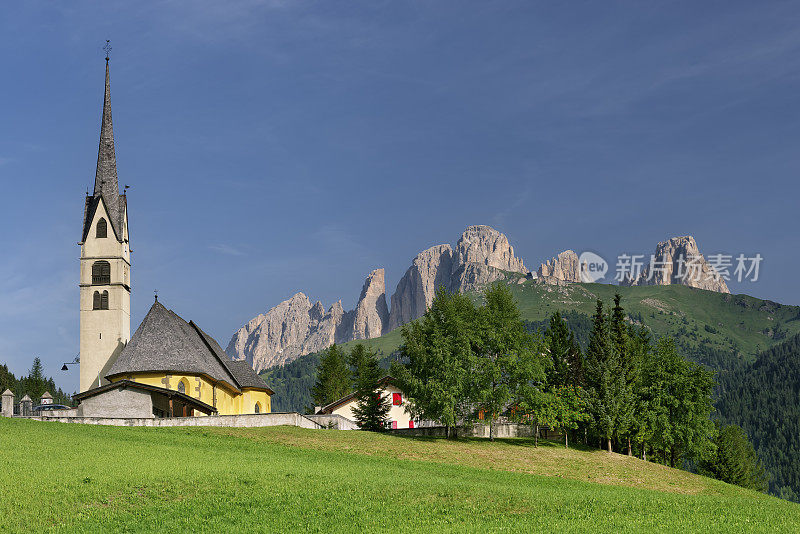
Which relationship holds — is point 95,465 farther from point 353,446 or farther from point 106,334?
point 106,334

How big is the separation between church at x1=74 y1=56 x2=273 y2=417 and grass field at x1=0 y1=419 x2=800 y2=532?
12684 mm

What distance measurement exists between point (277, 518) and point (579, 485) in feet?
66.1

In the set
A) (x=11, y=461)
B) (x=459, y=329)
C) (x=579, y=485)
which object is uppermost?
(x=459, y=329)

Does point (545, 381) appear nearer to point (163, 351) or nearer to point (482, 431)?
point (482, 431)

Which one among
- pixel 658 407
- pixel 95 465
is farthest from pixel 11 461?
pixel 658 407

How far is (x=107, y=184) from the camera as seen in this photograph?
79750mm

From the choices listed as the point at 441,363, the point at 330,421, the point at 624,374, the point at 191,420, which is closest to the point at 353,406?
the point at 330,421

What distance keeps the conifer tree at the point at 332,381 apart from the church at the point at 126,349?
8738mm

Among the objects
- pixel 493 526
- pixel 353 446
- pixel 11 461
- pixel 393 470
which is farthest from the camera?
pixel 353 446

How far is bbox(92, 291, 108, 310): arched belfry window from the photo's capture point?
7594cm

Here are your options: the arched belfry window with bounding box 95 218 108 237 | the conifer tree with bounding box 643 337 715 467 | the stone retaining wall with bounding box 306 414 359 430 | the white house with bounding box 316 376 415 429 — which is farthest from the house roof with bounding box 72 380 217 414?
the conifer tree with bounding box 643 337 715 467

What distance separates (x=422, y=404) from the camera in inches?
2319

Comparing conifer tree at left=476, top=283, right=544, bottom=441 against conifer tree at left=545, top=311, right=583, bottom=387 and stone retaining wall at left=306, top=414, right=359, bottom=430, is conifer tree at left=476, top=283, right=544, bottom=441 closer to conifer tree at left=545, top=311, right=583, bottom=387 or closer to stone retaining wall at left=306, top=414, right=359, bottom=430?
conifer tree at left=545, top=311, right=583, bottom=387

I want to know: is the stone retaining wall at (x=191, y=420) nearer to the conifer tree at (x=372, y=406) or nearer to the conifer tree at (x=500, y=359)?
the conifer tree at (x=372, y=406)
